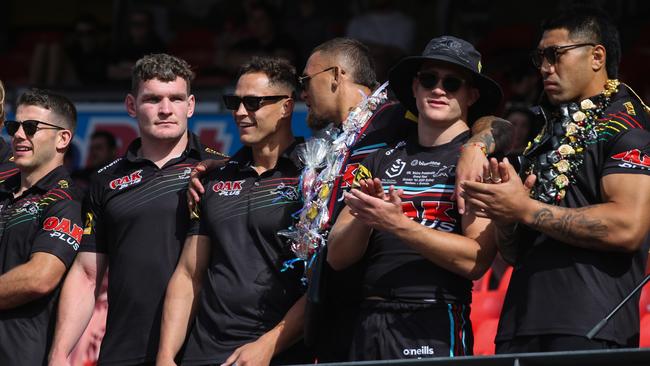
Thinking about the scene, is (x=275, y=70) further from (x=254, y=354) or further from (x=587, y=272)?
(x=587, y=272)

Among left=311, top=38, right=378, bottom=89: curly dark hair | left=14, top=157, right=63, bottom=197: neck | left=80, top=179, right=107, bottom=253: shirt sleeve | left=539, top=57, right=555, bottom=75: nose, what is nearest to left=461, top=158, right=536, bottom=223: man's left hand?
left=539, top=57, right=555, bottom=75: nose

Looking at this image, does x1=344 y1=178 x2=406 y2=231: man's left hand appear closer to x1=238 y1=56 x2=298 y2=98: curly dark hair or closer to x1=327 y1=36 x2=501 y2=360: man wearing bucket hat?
x1=327 y1=36 x2=501 y2=360: man wearing bucket hat

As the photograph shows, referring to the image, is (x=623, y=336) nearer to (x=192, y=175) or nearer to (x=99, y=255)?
(x=192, y=175)

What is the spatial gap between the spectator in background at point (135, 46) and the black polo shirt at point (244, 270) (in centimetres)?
659

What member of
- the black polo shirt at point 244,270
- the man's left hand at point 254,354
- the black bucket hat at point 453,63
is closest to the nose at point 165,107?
the black polo shirt at point 244,270

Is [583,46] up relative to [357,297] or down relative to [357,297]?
up

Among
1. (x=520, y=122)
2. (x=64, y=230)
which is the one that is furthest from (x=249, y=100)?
(x=520, y=122)

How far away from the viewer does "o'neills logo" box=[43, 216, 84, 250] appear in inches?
255

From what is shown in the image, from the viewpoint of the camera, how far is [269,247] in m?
5.88

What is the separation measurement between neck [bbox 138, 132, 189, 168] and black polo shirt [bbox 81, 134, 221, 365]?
50mm

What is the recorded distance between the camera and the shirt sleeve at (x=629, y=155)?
4977 millimetres

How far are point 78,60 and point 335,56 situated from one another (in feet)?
24.9

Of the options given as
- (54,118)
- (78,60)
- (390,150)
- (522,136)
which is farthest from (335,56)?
(78,60)

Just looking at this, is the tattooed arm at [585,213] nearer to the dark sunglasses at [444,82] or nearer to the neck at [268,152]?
the dark sunglasses at [444,82]
